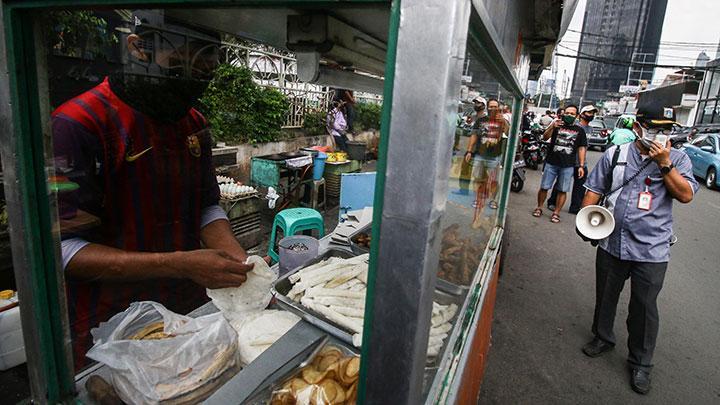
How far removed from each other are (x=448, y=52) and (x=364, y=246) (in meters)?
1.81

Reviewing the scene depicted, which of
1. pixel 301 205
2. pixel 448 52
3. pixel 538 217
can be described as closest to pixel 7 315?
pixel 448 52

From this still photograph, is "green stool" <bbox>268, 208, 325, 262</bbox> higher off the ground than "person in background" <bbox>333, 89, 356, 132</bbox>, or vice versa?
"person in background" <bbox>333, 89, 356, 132</bbox>

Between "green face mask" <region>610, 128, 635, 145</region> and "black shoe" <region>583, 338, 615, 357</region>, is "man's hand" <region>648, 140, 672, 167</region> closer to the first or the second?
"green face mask" <region>610, 128, 635, 145</region>

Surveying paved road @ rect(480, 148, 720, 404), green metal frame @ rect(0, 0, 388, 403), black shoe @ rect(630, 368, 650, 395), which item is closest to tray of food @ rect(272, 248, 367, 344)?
green metal frame @ rect(0, 0, 388, 403)

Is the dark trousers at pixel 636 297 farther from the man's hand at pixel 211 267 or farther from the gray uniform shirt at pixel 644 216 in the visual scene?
the man's hand at pixel 211 267

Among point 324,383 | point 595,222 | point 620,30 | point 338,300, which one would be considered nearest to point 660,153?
point 595,222

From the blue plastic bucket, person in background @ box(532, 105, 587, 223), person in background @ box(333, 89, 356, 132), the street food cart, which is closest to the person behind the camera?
the street food cart

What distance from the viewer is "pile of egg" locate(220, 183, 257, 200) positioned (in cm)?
478

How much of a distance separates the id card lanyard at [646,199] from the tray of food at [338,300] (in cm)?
225

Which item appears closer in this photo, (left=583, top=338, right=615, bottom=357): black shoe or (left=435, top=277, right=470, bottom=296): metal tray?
(left=435, top=277, right=470, bottom=296): metal tray

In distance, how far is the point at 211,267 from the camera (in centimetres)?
153

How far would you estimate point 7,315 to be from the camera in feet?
8.70

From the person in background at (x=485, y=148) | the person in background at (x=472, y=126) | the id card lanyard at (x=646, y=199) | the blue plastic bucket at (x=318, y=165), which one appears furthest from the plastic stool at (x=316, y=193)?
the person in background at (x=472, y=126)

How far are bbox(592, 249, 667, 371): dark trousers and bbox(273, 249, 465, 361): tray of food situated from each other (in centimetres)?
225
